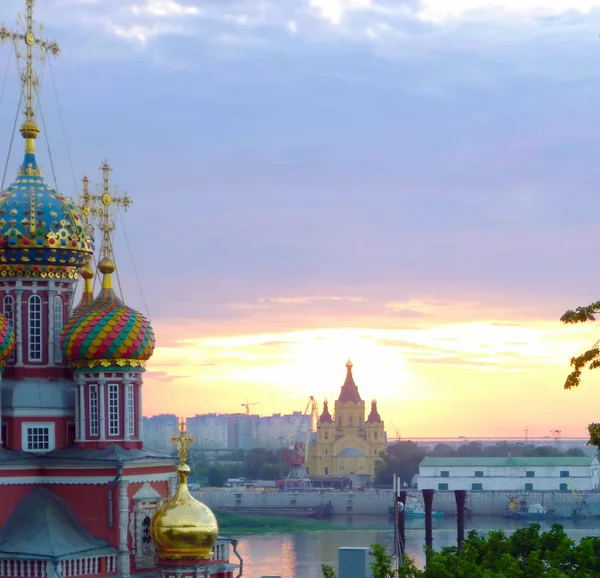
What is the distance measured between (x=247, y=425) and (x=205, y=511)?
576 ft

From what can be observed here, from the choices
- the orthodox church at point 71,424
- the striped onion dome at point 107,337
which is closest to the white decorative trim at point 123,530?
the orthodox church at point 71,424

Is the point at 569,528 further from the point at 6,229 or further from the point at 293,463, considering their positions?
the point at 6,229

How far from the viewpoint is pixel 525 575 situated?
19.0 meters

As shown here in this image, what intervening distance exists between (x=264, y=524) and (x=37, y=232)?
5129 cm

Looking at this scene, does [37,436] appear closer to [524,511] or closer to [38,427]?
[38,427]

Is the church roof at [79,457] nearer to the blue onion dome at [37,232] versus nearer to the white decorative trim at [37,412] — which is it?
the white decorative trim at [37,412]

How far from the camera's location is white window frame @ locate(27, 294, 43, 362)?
2393 centimetres

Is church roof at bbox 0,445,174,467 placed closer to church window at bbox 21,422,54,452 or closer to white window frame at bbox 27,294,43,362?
church window at bbox 21,422,54,452

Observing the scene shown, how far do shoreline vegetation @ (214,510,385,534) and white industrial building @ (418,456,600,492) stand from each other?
1269 centimetres

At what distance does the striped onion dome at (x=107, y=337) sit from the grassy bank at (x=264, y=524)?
46.1m

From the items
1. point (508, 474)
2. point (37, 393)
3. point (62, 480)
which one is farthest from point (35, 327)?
point (508, 474)

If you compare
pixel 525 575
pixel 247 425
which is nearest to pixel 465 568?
pixel 525 575

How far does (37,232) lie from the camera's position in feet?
78.1

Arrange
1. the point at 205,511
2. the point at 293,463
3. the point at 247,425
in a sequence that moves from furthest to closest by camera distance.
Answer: the point at 247,425 → the point at 293,463 → the point at 205,511
